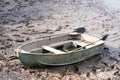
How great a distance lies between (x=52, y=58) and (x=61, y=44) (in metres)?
1.45

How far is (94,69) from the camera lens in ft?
32.4

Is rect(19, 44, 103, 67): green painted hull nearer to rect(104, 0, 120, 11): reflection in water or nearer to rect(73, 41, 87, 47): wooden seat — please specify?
rect(73, 41, 87, 47): wooden seat

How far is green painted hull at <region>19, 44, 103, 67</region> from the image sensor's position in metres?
9.02

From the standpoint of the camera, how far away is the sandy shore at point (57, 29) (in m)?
9.45

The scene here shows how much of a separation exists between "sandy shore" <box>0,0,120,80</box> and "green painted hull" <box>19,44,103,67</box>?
0.81ft

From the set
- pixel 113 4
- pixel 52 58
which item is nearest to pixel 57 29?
pixel 52 58

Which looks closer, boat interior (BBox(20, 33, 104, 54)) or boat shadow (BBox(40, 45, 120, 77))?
boat shadow (BBox(40, 45, 120, 77))

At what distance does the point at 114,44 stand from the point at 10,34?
14.7 ft

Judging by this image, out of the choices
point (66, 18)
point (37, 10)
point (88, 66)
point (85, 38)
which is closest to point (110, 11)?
point (66, 18)

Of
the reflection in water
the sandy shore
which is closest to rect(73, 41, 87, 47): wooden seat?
the sandy shore

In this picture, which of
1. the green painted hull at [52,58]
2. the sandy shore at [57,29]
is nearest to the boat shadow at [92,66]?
the sandy shore at [57,29]

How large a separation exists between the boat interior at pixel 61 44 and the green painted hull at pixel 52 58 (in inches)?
10.2

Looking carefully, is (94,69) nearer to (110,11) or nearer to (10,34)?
(10,34)

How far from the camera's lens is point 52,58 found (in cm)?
925
